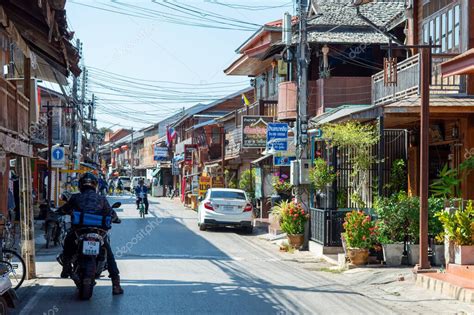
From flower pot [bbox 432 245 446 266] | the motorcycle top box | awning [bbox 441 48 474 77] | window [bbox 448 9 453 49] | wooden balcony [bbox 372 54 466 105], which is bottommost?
flower pot [bbox 432 245 446 266]

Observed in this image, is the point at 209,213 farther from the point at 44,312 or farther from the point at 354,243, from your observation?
the point at 44,312

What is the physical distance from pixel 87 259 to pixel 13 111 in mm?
3497

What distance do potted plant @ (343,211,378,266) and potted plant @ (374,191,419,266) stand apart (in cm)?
22

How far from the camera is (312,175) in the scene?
1812 cm

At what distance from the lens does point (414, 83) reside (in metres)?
17.9

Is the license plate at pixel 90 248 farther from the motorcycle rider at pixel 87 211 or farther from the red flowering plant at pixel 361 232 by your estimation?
the red flowering plant at pixel 361 232

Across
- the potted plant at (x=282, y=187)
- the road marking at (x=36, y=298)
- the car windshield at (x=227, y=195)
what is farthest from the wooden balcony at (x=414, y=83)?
the road marking at (x=36, y=298)

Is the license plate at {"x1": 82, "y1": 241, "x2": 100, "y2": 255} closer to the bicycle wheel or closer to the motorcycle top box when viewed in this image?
the motorcycle top box

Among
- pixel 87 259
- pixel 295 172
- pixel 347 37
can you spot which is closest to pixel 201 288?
pixel 87 259

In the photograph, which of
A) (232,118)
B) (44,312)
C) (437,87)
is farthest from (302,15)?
(232,118)

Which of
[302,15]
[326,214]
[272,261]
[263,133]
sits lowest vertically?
[272,261]

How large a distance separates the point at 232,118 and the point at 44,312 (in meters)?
32.5

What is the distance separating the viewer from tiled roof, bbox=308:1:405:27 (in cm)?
2636

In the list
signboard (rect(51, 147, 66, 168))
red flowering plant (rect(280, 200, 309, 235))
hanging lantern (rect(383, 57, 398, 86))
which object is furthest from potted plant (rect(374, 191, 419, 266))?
signboard (rect(51, 147, 66, 168))
